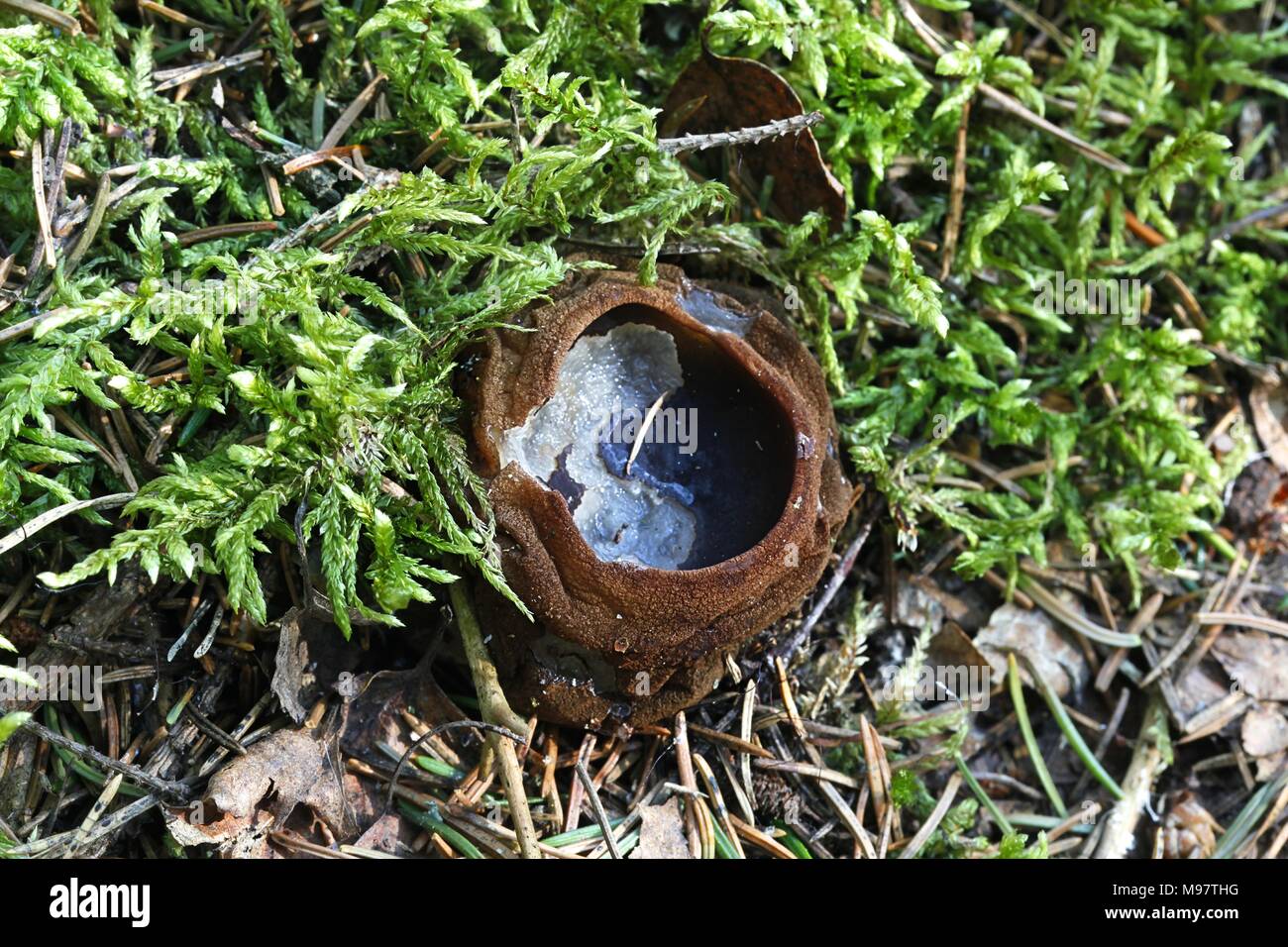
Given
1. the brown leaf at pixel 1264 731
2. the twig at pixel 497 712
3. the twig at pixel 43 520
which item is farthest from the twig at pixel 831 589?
the twig at pixel 43 520

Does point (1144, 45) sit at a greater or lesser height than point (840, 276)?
greater

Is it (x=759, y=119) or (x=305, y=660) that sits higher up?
(x=759, y=119)

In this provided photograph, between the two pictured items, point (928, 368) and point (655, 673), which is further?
point (928, 368)

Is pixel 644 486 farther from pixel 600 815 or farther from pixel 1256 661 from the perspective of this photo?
pixel 1256 661

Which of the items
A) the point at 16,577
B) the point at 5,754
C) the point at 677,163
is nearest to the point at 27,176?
the point at 16,577

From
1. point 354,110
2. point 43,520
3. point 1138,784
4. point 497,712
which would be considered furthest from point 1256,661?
point 43,520
